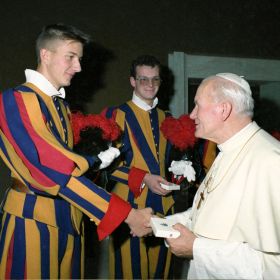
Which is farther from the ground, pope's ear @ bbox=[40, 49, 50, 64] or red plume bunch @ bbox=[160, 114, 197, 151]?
pope's ear @ bbox=[40, 49, 50, 64]

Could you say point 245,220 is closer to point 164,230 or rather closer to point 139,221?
point 164,230

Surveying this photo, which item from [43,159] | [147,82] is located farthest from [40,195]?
[147,82]

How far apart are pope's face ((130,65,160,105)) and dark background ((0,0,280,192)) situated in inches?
37.3

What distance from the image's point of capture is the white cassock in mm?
1592

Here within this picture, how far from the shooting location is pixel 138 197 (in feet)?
10.1

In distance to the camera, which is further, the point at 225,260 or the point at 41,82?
the point at 41,82

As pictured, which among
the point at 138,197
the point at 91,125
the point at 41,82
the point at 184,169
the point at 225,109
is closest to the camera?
the point at 225,109

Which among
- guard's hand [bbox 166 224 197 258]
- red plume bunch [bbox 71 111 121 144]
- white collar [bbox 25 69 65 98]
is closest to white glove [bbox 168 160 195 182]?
red plume bunch [bbox 71 111 121 144]

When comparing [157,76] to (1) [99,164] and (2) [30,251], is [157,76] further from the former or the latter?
(2) [30,251]

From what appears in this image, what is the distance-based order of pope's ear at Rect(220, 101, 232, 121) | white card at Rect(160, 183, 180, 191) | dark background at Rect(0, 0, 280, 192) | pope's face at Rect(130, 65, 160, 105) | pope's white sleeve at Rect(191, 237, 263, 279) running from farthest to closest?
1. dark background at Rect(0, 0, 280, 192)
2. pope's face at Rect(130, 65, 160, 105)
3. white card at Rect(160, 183, 180, 191)
4. pope's ear at Rect(220, 101, 232, 121)
5. pope's white sleeve at Rect(191, 237, 263, 279)

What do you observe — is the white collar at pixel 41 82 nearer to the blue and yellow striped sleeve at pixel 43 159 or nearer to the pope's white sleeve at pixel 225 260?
the blue and yellow striped sleeve at pixel 43 159

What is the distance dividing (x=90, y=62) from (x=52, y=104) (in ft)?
6.58

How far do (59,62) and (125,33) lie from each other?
85.1 inches

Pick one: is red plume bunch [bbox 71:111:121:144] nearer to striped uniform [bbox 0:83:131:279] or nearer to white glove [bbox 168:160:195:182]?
striped uniform [bbox 0:83:131:279]
